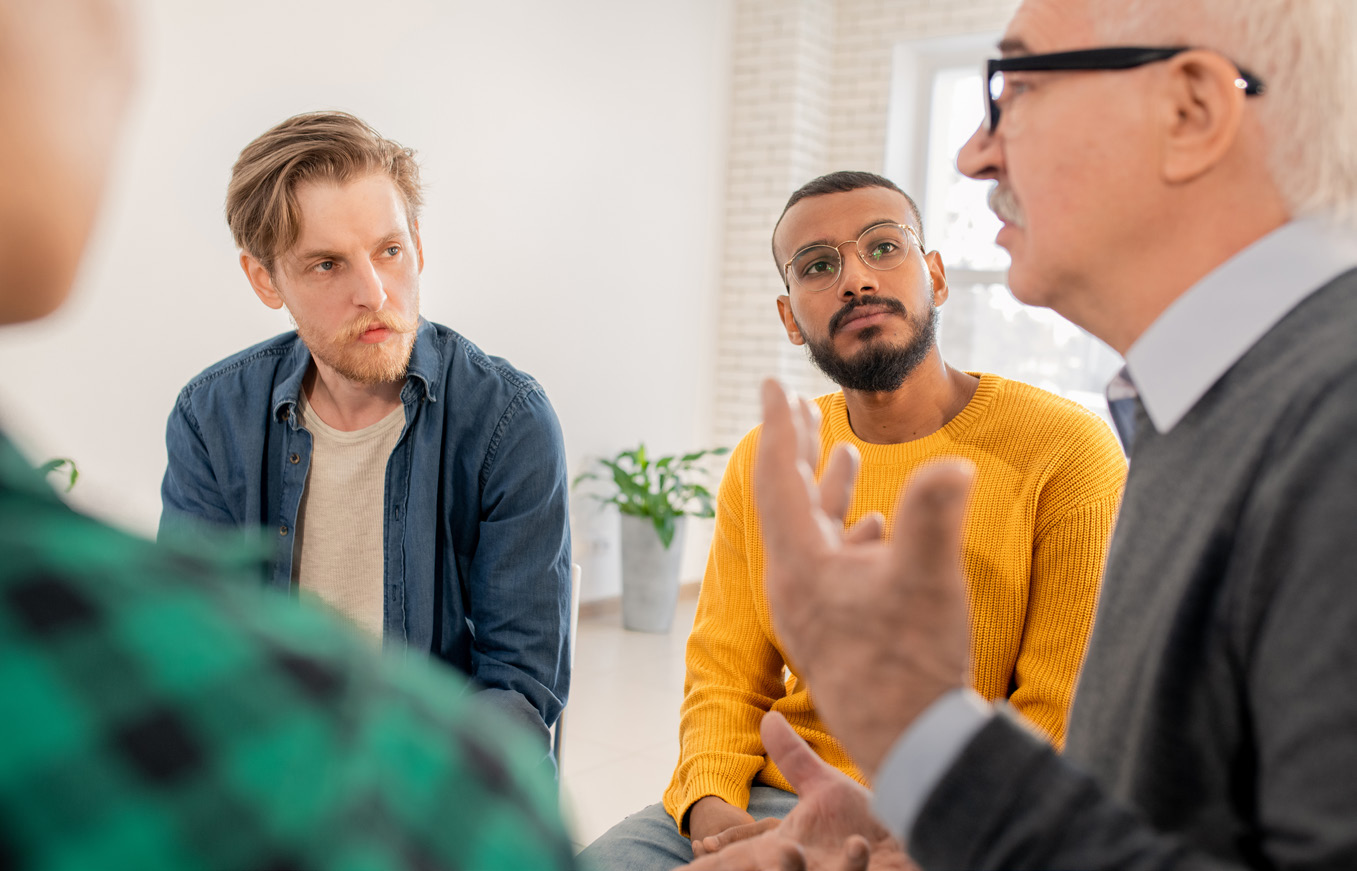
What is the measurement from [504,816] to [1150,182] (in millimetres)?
788

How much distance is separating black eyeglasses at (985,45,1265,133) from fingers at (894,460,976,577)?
1.52 ft

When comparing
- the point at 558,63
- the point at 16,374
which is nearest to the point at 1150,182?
the point at 16,374

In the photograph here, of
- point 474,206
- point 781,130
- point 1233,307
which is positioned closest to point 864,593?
point 1233,307

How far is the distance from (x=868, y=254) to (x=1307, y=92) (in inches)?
52.2

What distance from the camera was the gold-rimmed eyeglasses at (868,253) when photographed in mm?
2158

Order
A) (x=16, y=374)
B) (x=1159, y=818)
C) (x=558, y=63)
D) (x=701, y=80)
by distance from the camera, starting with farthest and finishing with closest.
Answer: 1. (x=701, y=80)
2. (x=558, y=63)
3. (x=16, y=374)
4. (x=1159, y=818)

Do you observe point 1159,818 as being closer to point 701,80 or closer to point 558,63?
point 558,63

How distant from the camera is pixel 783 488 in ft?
2.58

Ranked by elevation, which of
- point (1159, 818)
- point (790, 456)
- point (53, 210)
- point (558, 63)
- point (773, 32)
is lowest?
point (1159, 818)

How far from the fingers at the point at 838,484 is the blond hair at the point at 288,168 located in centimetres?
139

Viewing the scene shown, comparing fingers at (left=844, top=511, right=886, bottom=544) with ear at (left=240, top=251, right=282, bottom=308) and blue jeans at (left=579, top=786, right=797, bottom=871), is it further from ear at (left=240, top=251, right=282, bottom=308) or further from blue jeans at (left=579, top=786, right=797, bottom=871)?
ear at (left=240, top=251, right=282, bottom=308)

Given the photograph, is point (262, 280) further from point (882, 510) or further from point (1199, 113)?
point (1199, 113)

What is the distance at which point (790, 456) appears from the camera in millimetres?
789

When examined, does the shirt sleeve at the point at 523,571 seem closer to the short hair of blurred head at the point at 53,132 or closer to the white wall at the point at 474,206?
the short hair of blurred head at the point at 53,132
